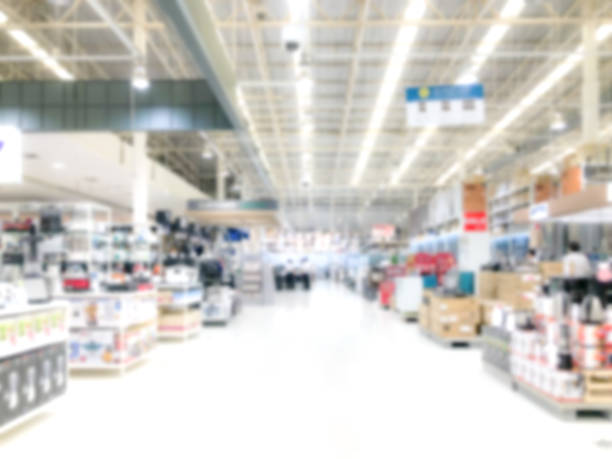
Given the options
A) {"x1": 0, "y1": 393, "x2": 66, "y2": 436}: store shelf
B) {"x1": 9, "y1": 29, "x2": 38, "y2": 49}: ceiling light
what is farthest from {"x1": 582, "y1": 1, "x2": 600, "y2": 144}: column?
{"x1": 9, "y1": 29, "x2": 38, "y2": 49}: ceiling light

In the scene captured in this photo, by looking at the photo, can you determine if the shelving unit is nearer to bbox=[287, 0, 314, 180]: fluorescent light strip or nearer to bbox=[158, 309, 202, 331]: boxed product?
bbox=[287, 0, 314, 180]: fluorescent light strip

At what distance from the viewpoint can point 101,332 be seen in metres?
7.45

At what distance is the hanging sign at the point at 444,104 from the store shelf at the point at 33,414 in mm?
7009

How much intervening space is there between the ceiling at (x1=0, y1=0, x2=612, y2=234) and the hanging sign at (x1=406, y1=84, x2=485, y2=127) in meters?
1.61

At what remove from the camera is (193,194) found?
24656 millimetres

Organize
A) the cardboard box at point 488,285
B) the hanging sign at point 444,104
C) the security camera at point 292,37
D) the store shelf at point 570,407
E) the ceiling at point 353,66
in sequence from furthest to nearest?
the ceiling at point 353,66 → the cardboard box at point 488,285 → the hanging sign at point 444,104 → the security camera at point 292,37 → the store shelf at point 570,407

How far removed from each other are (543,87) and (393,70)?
422 centimetres

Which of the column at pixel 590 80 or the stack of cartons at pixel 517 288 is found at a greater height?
the column at pixel 590 80

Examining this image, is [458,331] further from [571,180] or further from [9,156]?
[9,156]

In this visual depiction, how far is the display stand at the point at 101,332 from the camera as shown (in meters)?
7.37

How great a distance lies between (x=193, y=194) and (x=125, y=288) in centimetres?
1701

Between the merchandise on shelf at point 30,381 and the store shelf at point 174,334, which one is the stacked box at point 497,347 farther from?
the store shelf at point 174,334

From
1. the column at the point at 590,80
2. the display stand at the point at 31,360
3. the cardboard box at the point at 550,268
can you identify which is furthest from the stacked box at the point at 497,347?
the column at the point at 590,80

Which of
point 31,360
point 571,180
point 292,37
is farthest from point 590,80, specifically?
point 31,360
